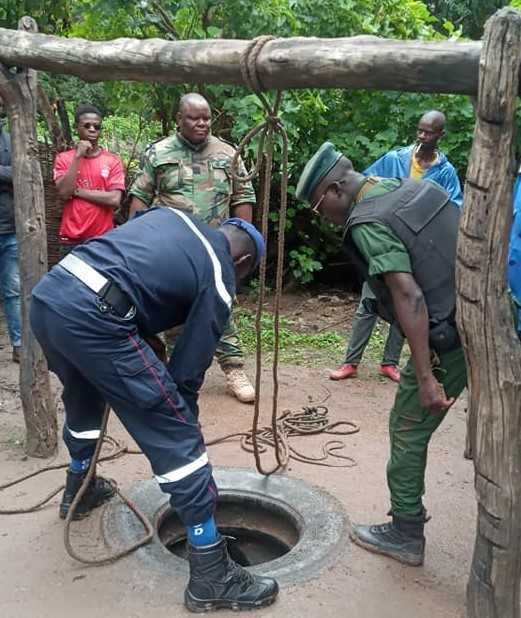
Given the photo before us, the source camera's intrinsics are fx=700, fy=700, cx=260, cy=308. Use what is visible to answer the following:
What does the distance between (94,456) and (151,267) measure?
1.10 metres

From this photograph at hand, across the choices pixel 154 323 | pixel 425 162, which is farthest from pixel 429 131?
pixel 154 323

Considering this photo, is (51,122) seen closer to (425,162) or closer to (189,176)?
(189,176)

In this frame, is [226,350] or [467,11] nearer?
[226,350]

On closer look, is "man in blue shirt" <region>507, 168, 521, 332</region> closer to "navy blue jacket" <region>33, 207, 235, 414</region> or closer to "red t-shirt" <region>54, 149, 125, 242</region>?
"navy blue jacket" <region>33, 207, 235, 414</region>

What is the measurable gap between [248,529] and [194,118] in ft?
8.83

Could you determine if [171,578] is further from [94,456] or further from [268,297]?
[268,297]

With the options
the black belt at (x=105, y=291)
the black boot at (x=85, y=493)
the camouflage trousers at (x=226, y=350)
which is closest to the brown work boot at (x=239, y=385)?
the camouflage trousers at (x=226, y=350)

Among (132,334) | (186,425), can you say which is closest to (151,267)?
(132,334)

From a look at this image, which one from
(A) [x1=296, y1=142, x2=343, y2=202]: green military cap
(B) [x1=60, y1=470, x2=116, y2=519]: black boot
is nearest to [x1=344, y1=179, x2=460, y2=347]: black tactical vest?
(A) [x1=296, y1=142, x2=343, y2=202]: green military cap

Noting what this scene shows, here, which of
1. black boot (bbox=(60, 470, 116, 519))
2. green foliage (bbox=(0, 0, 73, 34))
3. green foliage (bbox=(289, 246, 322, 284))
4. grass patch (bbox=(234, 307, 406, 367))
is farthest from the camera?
green foliage (bbox=(289, 246, 322, 284))

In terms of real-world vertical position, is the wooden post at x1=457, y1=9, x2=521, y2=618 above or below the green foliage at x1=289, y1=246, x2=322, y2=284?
above

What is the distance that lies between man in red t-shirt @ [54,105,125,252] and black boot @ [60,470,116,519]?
2564 millimetres

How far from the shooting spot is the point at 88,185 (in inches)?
221

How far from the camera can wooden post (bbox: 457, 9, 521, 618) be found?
2.21 metres
